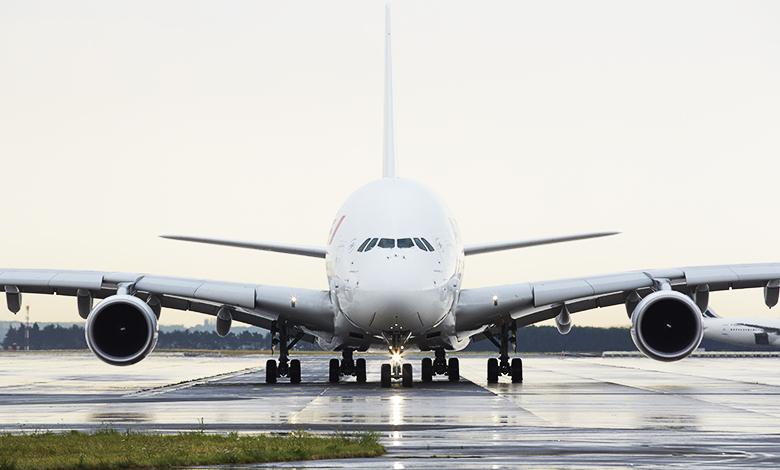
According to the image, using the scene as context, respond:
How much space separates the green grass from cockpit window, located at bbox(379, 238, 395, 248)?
11.1 meters

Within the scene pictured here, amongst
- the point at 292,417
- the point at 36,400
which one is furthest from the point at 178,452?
the point at 36,400

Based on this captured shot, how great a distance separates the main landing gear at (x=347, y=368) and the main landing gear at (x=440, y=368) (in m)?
1.50

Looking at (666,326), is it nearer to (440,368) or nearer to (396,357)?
(396,357)

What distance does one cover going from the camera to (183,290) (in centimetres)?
2827

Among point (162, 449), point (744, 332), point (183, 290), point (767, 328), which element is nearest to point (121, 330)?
point (183, 290)

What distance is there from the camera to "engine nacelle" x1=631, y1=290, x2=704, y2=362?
2619 cm

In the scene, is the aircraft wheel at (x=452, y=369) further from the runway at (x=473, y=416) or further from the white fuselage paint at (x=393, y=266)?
the white fuselage paint at (x=393, y=266)

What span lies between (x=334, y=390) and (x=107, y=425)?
33.1 feet


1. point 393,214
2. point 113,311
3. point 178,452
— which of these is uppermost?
point 393,214

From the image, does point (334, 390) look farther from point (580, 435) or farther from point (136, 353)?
point (580, 435)

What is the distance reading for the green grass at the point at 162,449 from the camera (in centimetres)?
1207

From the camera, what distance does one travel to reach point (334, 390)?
26.5m

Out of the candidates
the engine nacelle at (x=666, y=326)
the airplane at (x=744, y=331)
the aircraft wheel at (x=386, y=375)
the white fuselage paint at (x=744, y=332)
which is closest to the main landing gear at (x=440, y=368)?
the aircraft wheel at (x=386, y=375)

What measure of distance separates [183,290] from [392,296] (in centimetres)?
553
